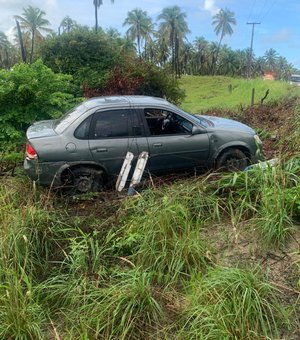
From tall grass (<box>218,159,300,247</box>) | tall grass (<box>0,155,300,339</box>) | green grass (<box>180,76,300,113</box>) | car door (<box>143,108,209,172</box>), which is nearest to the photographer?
tall grass (<box>0,155,300,339</box>)

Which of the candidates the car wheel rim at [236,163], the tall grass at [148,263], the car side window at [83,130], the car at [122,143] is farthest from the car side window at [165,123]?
the tall grass at [148,263]

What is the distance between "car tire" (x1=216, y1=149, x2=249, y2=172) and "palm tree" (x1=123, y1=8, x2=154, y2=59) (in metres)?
60.8

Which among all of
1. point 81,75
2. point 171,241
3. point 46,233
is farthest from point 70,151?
point 81,75

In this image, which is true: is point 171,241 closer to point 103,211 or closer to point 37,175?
point 103,211

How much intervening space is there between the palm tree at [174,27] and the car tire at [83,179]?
5924 centimetres

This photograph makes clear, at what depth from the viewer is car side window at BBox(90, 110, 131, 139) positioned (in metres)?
5.85

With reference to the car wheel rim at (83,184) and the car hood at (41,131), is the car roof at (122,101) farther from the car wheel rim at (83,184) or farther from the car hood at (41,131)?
the car wheel rim at (83,184)

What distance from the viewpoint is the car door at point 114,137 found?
5781 millimetres

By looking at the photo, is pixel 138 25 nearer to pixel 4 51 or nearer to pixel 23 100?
pixel 4 51

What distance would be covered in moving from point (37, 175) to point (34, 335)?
3.01 meters

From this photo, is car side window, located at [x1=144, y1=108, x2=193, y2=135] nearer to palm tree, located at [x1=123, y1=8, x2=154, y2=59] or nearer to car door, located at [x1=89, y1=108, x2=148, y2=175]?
car door, located at [x1=89, y1=108, x2=148, y2=175]

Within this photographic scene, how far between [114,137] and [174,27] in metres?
62.1

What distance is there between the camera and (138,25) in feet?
210

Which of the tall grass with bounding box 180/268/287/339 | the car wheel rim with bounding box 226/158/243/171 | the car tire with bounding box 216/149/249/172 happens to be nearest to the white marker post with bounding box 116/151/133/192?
the car tire with bounding box 216/149/249/172
